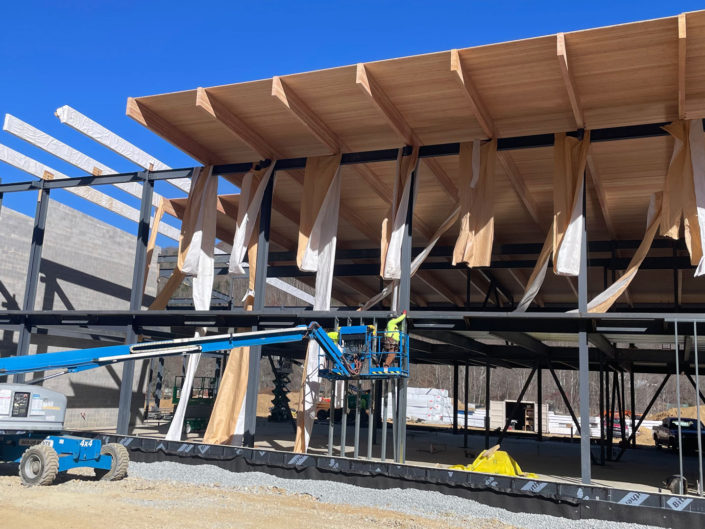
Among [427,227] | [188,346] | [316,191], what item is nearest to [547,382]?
[427,227]

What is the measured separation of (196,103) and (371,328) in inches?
263

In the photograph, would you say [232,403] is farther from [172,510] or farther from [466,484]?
[466,484]

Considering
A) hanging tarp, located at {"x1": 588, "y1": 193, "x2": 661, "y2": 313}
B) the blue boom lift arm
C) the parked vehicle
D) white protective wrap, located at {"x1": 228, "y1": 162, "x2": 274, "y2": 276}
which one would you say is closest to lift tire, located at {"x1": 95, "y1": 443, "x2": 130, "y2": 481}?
the blue boom lift arm

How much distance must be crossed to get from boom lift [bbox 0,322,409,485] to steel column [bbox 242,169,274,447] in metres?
3.04

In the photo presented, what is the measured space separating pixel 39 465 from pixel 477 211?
10.4m

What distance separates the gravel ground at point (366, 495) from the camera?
442 inches

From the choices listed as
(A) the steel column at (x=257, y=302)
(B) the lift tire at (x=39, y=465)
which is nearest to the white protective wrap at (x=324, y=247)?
(A) the steel column at (x=257, y=302)

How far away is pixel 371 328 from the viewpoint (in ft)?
45.9

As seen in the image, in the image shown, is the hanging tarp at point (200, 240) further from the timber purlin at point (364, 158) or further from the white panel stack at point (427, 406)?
the white panel stack at point (427, 406)

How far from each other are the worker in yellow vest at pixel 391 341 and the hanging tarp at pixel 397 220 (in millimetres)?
1454

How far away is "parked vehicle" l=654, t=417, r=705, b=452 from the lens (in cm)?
2583

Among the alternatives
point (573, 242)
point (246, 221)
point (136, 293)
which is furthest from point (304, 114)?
point (136, 293)

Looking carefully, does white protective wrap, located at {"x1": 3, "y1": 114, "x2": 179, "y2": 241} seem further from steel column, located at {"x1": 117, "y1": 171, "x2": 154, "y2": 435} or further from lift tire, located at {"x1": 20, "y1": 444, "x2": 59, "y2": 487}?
lift tire, located at {"x1": 20, "y1": 444, "x2": 59, "y2": 487}

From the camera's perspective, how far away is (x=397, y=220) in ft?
52.9
